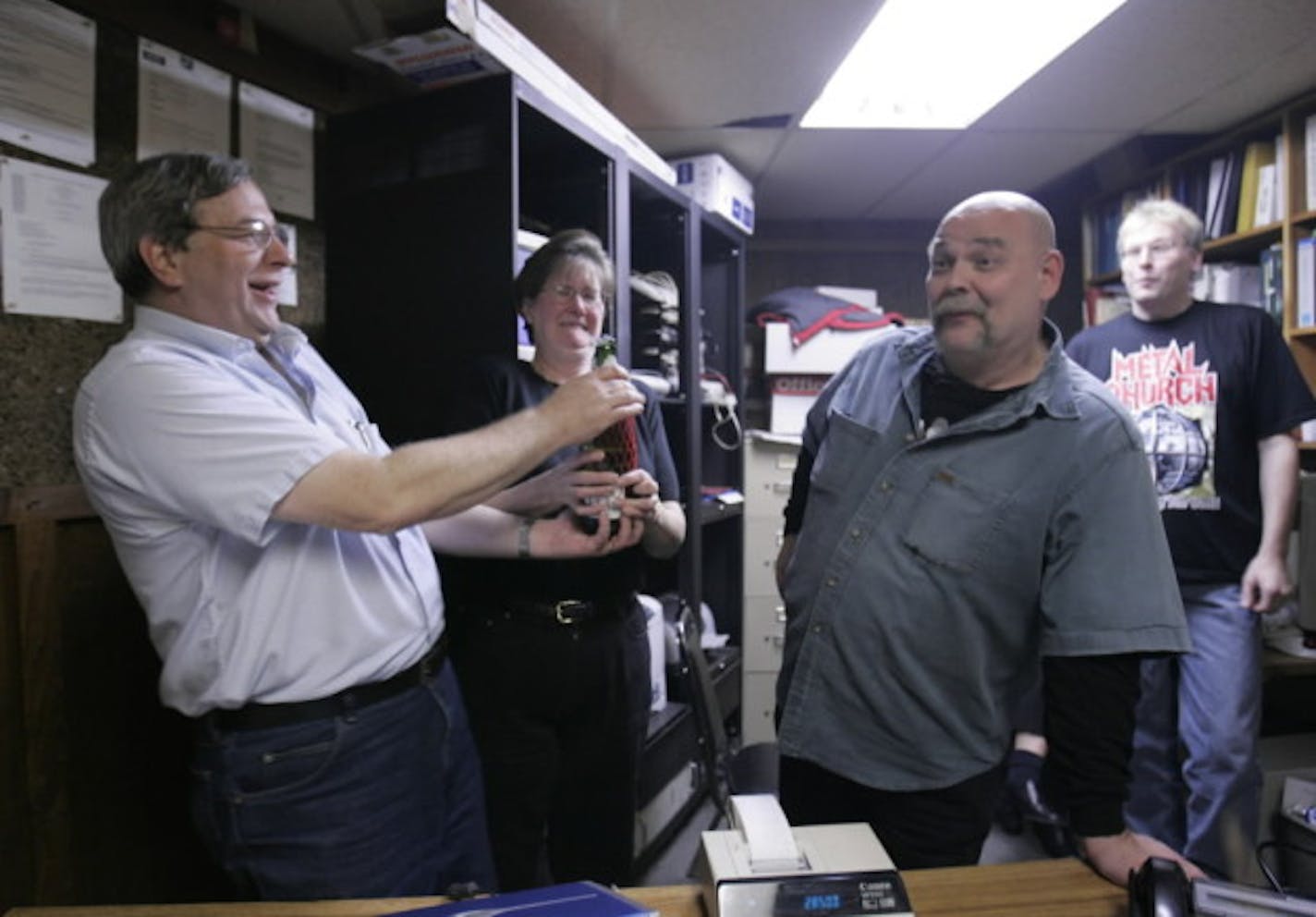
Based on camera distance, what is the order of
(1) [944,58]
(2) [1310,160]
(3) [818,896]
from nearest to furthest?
(3) [818,896] < (1) [944,58] < (2) [1310,160]

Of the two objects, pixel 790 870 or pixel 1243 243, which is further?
pixel 1243 243

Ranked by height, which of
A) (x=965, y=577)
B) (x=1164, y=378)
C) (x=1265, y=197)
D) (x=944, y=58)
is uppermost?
(x=944, y=58)

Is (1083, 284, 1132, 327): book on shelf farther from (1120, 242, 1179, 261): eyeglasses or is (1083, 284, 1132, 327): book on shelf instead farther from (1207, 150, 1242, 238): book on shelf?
(1120, 242, 1179, 261): eyeglasses

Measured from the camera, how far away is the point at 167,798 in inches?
59.4

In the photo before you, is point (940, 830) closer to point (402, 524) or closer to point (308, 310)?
point (402, 524)

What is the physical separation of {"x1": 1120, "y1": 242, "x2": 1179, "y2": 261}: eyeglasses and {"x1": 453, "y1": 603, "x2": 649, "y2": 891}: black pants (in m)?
1.58

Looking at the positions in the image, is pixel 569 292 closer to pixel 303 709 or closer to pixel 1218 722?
pixel 303 709

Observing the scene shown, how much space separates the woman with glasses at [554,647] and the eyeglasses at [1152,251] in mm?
1383

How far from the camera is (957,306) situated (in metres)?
1.23

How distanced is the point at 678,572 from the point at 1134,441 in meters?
1.63

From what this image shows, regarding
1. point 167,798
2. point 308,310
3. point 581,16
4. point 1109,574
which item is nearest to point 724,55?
point 581,16

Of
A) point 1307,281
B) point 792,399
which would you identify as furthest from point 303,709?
point 1307,281

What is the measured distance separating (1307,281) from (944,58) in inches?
49.7

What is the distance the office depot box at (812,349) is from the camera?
3.06 metres
